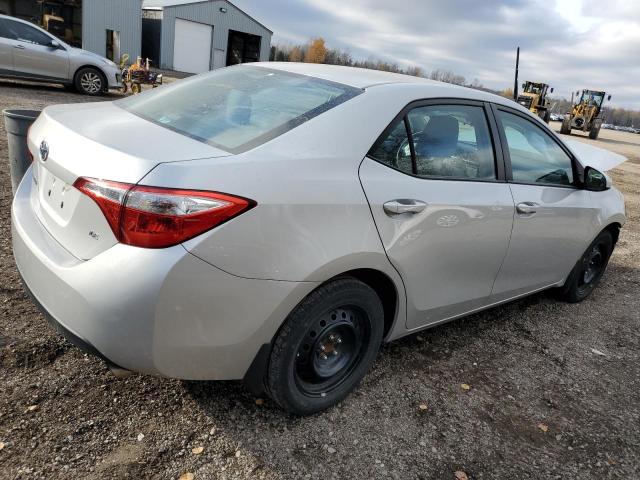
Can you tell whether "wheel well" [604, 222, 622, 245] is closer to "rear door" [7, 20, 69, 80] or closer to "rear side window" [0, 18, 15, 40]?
"rear door" [7, 20, 69, 80]

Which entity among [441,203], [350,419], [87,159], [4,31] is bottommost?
[350,419]

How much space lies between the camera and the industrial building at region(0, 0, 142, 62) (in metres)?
27.5

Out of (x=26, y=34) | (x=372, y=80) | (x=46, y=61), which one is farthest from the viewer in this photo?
(x=46, y=61)

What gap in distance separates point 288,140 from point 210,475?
1.44 meters

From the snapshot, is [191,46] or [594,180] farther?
[191,46]

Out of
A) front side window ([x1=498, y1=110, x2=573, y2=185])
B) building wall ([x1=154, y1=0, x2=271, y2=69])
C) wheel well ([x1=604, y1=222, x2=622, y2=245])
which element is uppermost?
building wall ([x1=154, y1=0, x2=271, y2=69])

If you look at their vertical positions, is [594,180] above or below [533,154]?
below

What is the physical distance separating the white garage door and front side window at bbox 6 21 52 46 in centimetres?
2168

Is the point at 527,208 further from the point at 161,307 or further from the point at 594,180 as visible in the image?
the point at 161,307

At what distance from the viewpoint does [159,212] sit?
5.97 ft

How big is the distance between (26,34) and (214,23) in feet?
79.8

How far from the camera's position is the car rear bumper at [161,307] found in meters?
1.85

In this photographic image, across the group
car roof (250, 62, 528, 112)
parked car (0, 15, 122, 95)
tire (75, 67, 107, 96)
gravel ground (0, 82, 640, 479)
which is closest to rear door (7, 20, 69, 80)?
parked car (0, 15, 122, 95)

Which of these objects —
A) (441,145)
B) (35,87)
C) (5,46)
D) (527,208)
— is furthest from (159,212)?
(35,87)
